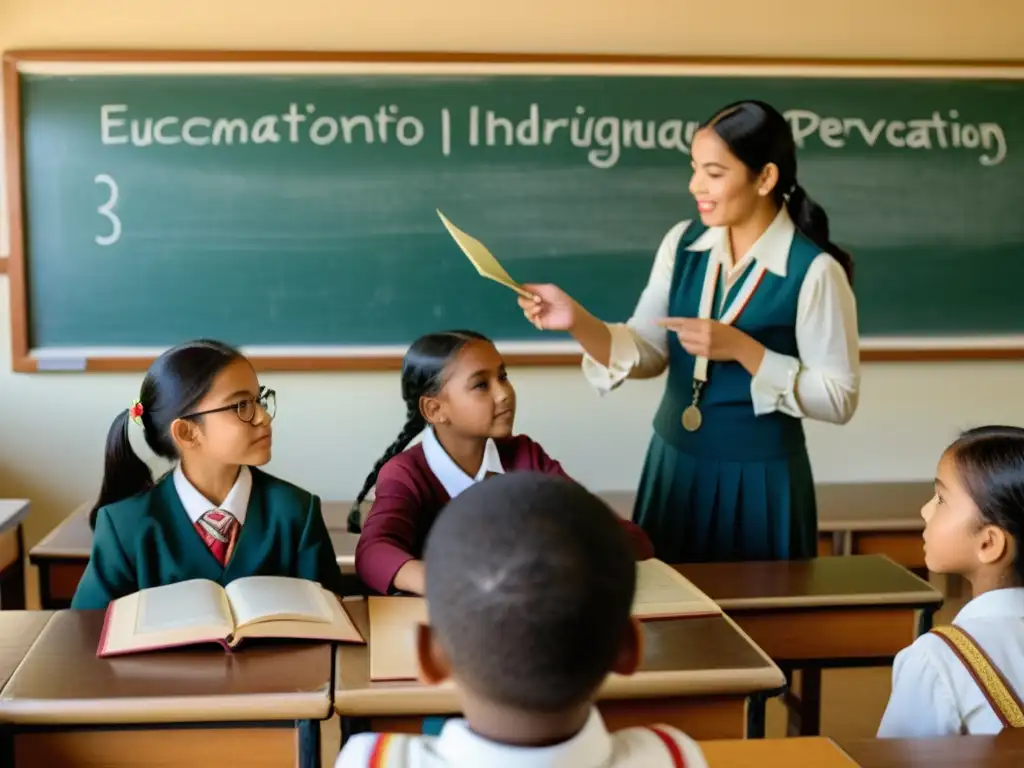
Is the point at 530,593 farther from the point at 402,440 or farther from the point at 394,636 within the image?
the point at 402,440

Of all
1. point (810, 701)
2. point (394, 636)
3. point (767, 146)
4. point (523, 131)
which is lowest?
point (810, 701)

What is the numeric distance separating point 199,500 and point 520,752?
105 cm

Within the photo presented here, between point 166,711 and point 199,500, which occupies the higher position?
point 199,500

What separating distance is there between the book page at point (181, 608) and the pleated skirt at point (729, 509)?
0.95 meters

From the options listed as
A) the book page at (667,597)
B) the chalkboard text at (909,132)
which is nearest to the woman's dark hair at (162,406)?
the book page at (667,597)

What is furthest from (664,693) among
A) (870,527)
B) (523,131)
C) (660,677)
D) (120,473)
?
(523,131)

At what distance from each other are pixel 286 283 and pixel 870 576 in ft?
6.62

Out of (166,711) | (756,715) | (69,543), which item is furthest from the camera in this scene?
(69,543)

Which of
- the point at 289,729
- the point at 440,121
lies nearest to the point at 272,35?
the point at 440,121

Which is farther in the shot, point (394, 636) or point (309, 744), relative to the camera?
point (394, 636)

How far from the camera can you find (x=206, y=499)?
67.0 inches

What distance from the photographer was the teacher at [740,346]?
194cm

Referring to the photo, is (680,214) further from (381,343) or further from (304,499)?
(304,499)

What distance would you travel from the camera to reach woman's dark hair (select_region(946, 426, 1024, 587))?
135 cm
